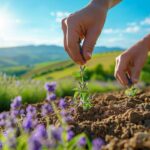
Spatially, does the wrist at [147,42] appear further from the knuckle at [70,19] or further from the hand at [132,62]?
the knuckle at [70,19]

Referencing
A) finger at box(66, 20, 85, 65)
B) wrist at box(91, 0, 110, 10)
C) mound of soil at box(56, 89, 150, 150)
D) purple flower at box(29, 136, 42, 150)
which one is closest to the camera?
purple flower at box(29, 136, 42, 150)

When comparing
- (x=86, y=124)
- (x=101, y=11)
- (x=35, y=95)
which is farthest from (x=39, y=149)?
(x=35, y=95)

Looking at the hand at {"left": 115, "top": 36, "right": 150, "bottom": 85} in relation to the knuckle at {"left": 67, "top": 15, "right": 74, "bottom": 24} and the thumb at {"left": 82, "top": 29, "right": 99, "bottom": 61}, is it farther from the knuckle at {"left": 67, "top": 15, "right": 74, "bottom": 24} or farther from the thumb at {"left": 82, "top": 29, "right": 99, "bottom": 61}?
the knuckle at {"left": 67, "top": 15, "right": 74, "bottom": 24}

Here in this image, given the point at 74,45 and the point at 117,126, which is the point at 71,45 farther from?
the point at 117,126

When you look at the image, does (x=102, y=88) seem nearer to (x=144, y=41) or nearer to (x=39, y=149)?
(x=144, y=41)

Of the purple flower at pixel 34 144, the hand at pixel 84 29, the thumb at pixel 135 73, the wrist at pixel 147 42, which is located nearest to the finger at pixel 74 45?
the hand at pixel 84 29

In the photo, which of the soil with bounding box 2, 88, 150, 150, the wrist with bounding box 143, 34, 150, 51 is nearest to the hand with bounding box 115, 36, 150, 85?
the wrist with bounding box 143, 34, 150, 51

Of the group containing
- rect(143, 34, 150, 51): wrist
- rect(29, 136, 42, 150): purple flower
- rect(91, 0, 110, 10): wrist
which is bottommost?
rect(29, 136, 42, 150): purple flower

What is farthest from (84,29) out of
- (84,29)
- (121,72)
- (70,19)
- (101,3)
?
(121,72)
